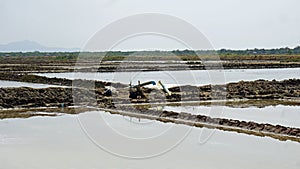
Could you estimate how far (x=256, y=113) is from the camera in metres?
14.9

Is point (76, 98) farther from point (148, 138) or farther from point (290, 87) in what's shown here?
point (290, 87)

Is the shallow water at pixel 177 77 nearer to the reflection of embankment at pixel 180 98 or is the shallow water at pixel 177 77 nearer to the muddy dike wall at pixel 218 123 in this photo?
the reflection of embankment at pixel 180 98

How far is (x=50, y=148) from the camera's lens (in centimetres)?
991

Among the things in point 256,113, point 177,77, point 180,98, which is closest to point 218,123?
point 256,113

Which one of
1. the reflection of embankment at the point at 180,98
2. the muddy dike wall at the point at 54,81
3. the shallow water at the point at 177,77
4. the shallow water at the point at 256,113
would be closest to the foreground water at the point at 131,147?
the reflection of embankment at the point at 180,98

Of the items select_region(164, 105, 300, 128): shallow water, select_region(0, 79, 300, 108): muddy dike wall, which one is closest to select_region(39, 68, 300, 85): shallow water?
select_region(0, 79, 300, 108): muddy dike wall

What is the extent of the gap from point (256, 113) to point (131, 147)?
6.39 metres

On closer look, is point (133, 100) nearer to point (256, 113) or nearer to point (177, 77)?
point (256, 113)

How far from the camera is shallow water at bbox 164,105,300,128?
13422 millimetres

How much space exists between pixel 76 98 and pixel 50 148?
8569 millimetres

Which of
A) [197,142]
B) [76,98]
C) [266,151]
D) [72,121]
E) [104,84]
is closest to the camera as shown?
[266,151]

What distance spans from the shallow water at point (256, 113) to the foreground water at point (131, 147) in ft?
7.61

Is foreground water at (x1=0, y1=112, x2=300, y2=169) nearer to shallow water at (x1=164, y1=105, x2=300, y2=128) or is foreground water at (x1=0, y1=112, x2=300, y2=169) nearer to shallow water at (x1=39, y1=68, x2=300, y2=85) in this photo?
shallow water at (x1=164, y1=105, x2=300, y2=128)

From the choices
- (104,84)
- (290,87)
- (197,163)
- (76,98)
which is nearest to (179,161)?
(197,163)
